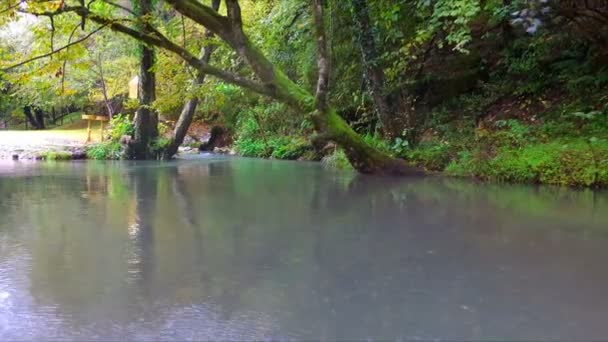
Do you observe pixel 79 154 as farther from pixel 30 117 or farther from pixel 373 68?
pixel 30 117

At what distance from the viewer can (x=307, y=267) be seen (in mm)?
3062

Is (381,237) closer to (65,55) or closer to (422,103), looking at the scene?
(65,55)

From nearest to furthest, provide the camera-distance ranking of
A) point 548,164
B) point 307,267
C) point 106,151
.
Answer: point 307,267, point 548,164, point 106,151

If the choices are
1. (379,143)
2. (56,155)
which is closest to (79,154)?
(56,155)

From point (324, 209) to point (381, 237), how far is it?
1354 mm

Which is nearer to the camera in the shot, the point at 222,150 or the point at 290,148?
the point at 290,148

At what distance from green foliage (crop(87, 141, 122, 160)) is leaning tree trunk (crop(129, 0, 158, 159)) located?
1.53ft

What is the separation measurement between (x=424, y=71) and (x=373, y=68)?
2121 millimetres

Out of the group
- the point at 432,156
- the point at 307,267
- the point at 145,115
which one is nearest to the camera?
the point at 307,267

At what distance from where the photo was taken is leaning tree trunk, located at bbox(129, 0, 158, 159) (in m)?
12.5

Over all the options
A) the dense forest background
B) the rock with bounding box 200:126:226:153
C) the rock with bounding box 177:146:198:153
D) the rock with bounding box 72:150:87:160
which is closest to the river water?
the dense forest background

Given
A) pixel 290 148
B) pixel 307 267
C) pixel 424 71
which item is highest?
pixel 424 71

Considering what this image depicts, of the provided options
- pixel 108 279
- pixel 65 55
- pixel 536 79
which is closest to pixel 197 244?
pixel 108 279

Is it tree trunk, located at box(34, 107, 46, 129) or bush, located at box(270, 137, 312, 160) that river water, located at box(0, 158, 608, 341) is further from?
tree trunk, located at box(34, 107, 46, 129)
